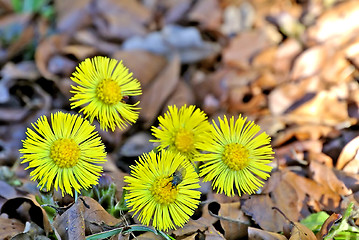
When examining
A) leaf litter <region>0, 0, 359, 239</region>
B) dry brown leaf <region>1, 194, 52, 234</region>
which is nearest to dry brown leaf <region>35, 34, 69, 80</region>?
leaf litter <region>0, 0, 359, 239</region>

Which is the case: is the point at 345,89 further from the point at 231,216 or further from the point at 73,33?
the point at 73,33

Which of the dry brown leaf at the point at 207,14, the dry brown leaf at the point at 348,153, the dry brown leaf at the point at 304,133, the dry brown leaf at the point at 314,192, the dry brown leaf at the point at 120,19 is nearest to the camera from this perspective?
the dry brown leaf at the point at 314,192

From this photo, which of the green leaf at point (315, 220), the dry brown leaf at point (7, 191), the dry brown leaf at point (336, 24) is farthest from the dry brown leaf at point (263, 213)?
the dry brown leaf at point (336, 24)

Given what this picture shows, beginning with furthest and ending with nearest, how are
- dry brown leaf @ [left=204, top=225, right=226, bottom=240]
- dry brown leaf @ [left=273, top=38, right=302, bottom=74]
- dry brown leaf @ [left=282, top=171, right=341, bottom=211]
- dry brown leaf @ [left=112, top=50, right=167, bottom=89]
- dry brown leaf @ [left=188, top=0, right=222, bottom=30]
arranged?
dry brown leaf @ [left=188, top=0, right=222, bottom=30] → dry brown leaf @ [left=273, top=38, right=302, bottom=74] → dry brown leaf @ [left=112, top=50, right=167, bottom=89] → dry brown leaf @ [left=282, top=171, right=341, bottom=211] → dry brown leaf @ [left=204, top=225, right=226, bottom=240]

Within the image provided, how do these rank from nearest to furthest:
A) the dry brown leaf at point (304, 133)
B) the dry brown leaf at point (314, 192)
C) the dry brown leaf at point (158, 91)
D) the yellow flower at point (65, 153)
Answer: the yellow flower at point (65, 153)
the dry brown leaf at point (314, 192)
the dry brown leaf at point (304, 133)
the dry brown leaf at point (158, 91)

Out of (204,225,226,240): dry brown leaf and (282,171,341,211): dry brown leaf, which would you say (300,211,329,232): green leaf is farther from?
(204,225,226,240): dry brown leaf

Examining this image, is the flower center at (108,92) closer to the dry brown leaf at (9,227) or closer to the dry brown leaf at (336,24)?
the dry brown leaf at (9,227)

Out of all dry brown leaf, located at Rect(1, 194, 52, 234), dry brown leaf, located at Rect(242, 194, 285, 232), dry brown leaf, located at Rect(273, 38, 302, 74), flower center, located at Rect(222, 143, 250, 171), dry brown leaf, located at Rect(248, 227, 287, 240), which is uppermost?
dry brown leaf, located at Rect(273, 38, 302, 74)
